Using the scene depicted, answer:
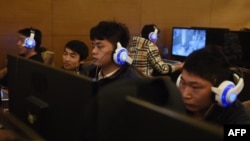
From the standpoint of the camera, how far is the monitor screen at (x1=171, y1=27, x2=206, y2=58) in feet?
15.3

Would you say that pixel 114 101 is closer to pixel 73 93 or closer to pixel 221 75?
pixel 73 93

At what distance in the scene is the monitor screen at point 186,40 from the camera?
183 inches

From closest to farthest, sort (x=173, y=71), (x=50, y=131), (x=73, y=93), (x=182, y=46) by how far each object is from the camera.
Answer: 1. (x=73, y=93)
2. (x=50, y=131)
3. (x=173, y=71)
4. (x=182, y=46)

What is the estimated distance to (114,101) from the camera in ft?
2.30

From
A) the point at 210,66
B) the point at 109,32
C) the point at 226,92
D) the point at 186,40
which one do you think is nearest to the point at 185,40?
the point at 186,40

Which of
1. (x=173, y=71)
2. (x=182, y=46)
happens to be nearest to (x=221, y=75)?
(x=173, y=71)

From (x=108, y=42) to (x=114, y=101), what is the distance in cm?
165

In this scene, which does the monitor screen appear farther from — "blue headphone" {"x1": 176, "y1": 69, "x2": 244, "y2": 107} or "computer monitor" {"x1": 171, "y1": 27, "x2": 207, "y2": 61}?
"blue headphone" {"x1": 176, "y1": 69, "x2": 244, "y2": 107}

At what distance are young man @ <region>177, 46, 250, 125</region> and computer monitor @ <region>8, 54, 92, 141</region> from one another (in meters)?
0.65

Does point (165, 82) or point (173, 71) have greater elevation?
point (165, 82)

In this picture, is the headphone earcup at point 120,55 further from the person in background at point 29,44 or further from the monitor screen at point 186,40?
the monitor screen at point 186,40

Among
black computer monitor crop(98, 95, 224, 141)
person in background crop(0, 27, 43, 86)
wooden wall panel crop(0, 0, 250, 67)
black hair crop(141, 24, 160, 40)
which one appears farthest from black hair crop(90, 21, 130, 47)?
black hair crop(141, 24, 160, 40)

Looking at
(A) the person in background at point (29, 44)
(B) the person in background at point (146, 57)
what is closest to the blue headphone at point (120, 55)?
(A) the person in background at point (29, 44)

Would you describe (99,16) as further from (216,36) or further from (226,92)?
(226,92)
